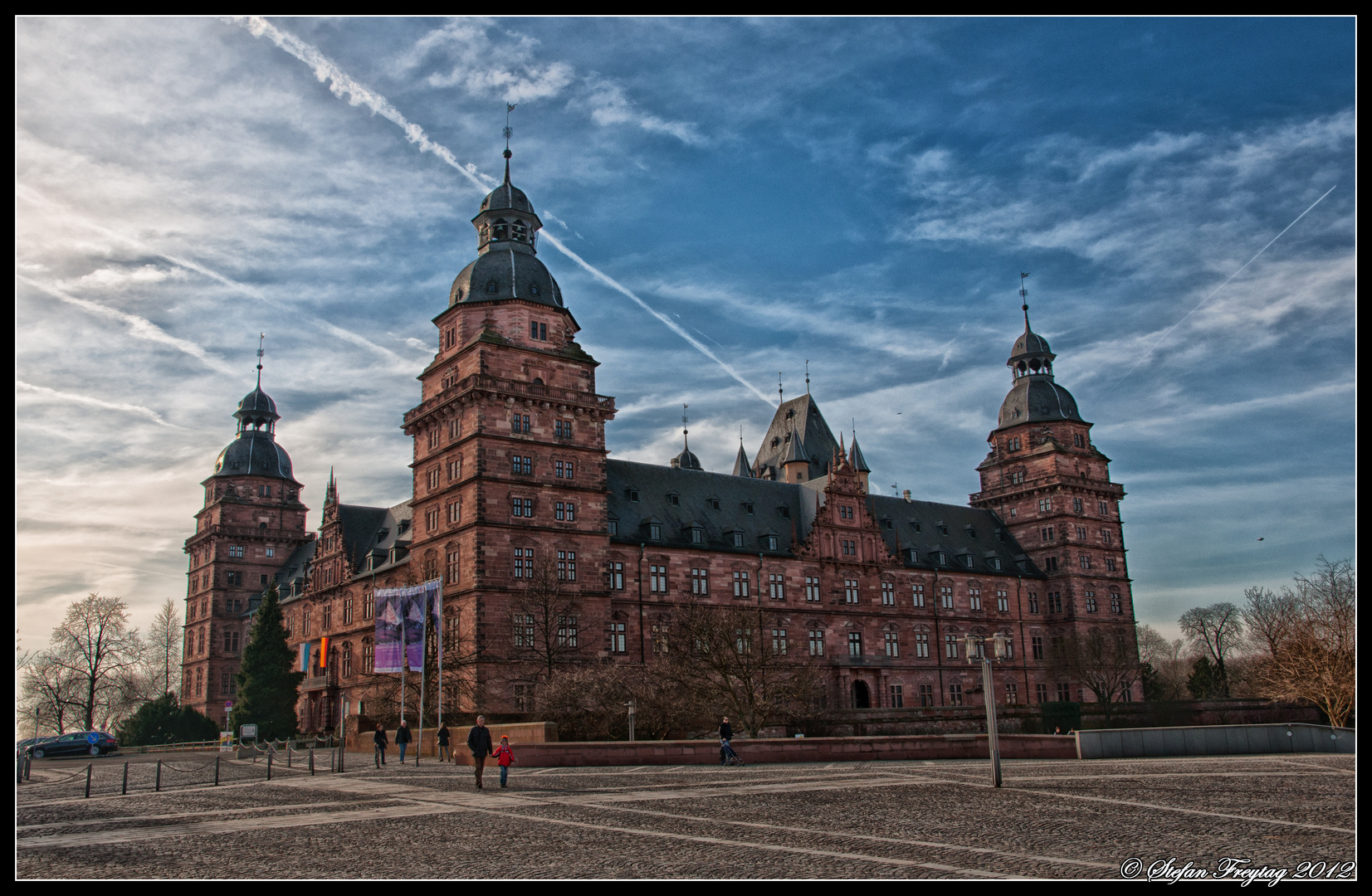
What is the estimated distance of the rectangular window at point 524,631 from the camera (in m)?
54.4

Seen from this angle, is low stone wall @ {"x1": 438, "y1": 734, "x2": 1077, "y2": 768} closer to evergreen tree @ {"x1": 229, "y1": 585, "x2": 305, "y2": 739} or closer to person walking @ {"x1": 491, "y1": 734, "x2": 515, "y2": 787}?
person walking @ {"x1": 491, "y1": 734, "x2": 515, "y2": 787}

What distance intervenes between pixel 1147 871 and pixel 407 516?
64088 millimetres

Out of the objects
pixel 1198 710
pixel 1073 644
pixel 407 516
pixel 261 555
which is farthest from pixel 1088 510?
pixel 261 555

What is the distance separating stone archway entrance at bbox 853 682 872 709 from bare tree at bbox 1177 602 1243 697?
2267 inches

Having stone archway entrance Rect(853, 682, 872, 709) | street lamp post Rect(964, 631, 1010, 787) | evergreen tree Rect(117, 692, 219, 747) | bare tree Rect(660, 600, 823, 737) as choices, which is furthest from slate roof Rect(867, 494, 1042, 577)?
evergreen tree Rect(117, 692, 219, 747)

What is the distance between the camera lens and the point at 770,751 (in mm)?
33344

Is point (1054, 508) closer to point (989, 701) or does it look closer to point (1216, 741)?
point (1216, 741)

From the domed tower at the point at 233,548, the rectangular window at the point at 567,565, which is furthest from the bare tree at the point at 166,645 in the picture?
the rectangular window at the point at 567,565

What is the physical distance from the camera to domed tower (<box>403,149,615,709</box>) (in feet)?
179

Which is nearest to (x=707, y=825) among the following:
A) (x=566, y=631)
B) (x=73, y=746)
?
(x=566, y=631)

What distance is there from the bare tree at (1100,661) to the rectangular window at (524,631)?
41.1m

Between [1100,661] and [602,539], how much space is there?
129ft

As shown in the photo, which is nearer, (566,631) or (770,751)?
(770,751)

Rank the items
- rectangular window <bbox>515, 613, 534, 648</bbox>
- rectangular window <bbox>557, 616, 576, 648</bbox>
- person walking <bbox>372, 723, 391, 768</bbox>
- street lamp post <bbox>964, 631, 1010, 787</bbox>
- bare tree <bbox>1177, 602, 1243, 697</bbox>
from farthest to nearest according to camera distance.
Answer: bare tree <bbox>1177, 602, 1243, 697</bbox>
rectangular window <bbox>557, 616, 576, 648</bbox>
rectangular window <bbox>515, 613, 534, 648</bbox>
person walking <bbox>372, 723, 391, 768</bbox>
street lamp post <bbox>964, 631, 1010, 787</bbox>
